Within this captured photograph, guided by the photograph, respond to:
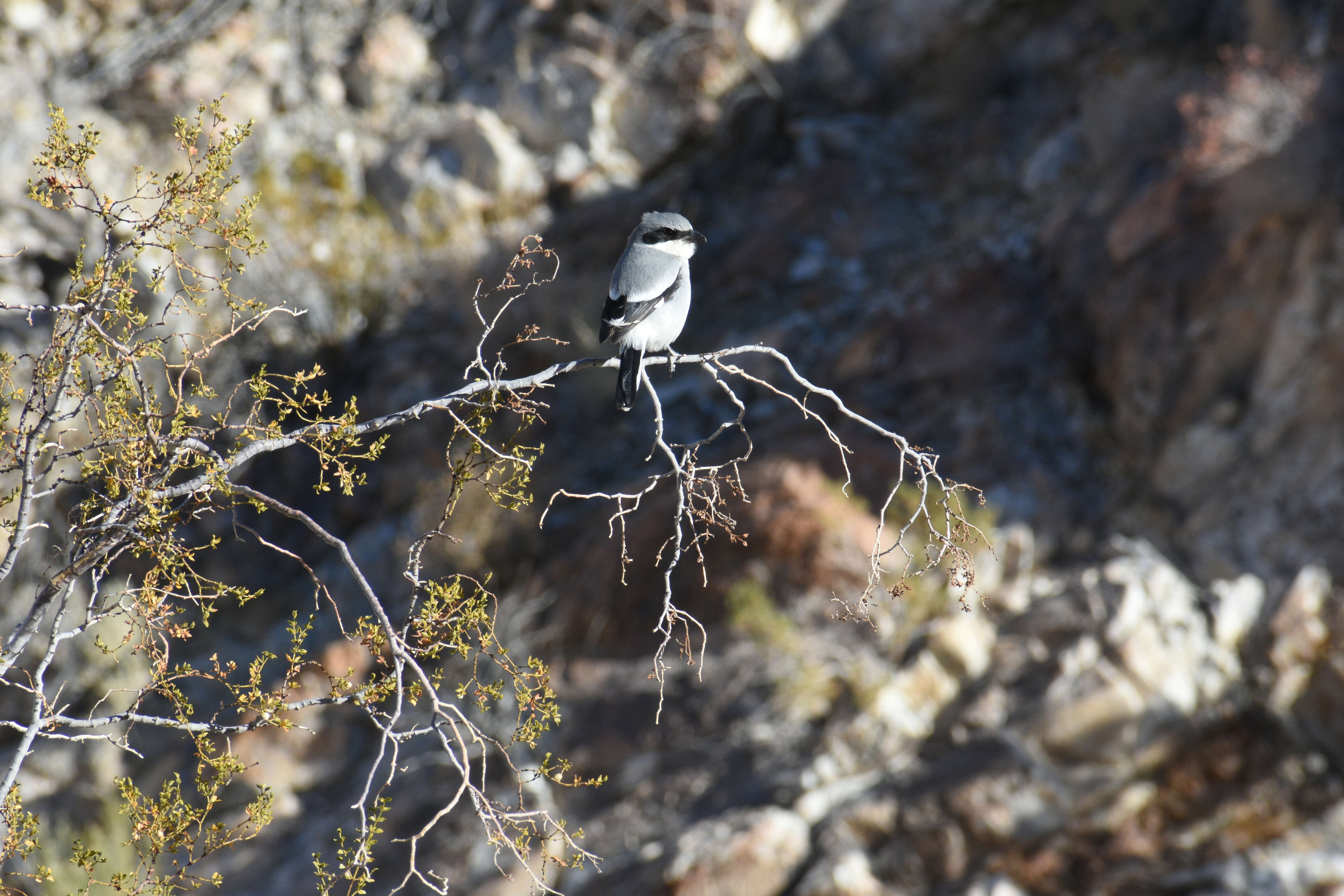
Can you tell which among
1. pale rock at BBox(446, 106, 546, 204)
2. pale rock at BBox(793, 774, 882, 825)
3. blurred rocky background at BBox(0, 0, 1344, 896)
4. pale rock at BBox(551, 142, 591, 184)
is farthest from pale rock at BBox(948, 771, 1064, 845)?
pale rock at BBox(551, 142, 591, 184)

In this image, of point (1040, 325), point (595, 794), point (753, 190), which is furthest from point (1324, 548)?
point (753, 190)

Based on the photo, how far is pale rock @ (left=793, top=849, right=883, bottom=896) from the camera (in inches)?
202

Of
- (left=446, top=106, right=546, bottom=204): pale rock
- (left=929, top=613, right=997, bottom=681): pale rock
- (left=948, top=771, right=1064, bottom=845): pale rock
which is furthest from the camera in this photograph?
(left=446, top=106, right=546, bottom=204): pale rock

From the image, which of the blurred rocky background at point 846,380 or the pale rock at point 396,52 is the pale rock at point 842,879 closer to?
the blurred rocky background at point 846,380

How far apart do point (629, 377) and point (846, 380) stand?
5364 millimetres

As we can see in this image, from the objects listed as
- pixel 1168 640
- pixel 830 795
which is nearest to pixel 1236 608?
pixel 1168 640

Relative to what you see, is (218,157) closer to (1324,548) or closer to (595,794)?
(595,794)

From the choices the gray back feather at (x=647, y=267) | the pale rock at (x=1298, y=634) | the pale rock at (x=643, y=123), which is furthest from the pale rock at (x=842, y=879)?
the pale rock at (x=643, y=123)

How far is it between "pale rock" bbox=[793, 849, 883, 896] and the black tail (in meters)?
2.96

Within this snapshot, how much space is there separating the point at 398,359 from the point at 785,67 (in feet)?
21.5

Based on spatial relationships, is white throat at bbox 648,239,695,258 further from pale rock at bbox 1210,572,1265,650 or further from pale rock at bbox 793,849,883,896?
pale rock at bbox 1210,572,1265,650

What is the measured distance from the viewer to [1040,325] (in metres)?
8.54

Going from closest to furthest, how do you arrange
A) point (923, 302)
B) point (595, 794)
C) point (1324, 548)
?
point (1324, 548)
point (595, 794)
point (923, 302)

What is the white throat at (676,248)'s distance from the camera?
14.3 feet
